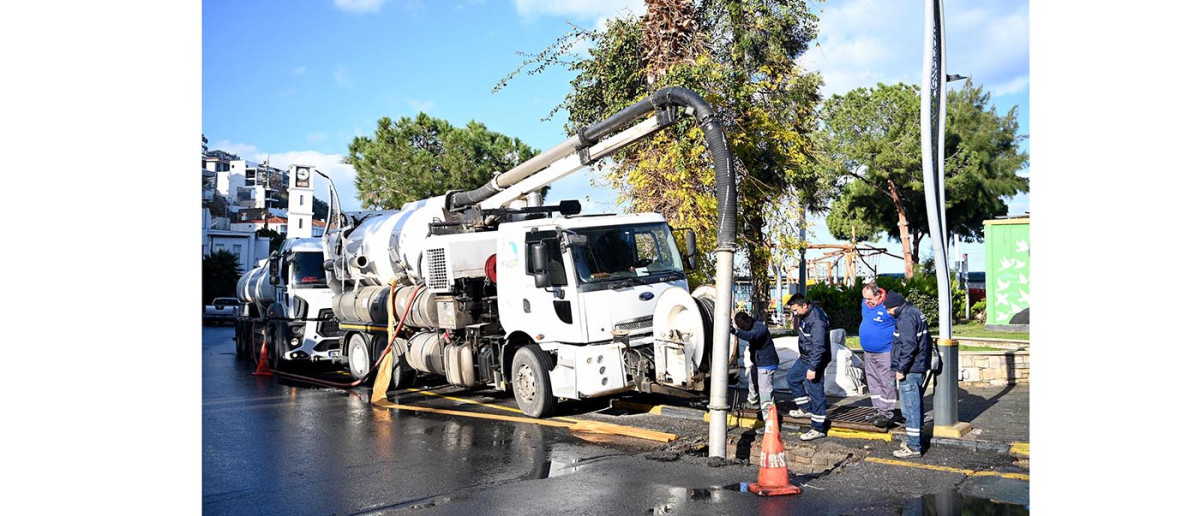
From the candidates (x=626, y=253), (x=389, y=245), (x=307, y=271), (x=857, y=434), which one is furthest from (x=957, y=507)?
(x=307, y=271)

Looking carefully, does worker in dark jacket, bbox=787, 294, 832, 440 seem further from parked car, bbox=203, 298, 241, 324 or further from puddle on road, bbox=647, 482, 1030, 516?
parked car, bbox=203, 298, 241, 324

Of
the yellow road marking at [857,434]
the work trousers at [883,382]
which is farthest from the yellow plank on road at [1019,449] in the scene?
the work trousers at [883,382]

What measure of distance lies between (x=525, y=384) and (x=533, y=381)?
0.23m

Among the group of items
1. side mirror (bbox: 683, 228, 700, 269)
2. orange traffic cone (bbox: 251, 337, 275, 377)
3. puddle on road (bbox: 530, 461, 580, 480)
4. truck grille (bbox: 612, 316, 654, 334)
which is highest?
side mirror (bbox: 683, 228, 700, 269)

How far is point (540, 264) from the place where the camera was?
10727 millimetres

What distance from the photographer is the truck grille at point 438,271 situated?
44.1 feet

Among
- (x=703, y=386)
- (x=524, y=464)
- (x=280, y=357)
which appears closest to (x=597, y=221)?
(x=703, y=386)

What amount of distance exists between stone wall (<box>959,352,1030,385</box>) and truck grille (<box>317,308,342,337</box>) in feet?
39.4

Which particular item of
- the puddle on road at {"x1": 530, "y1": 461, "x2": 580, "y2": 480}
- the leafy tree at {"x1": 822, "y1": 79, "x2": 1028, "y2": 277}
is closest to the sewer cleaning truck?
the puddle on road at {"x1": 530, "y1": 461, "x2": 580, "y2": 480}

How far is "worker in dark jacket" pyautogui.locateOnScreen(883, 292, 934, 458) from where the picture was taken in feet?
27.7

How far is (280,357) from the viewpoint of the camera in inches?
742

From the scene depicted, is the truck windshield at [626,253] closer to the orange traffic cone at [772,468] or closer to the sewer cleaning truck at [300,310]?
the orange traffic cone at [772,468]
